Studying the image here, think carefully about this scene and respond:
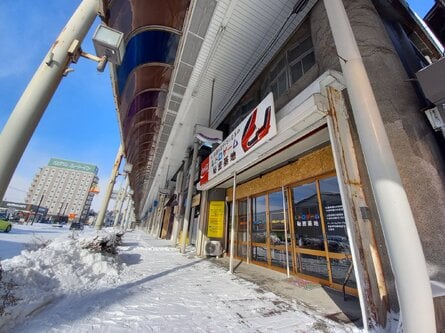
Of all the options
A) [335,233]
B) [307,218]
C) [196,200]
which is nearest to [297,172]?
[307,218]

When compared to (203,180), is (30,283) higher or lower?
lower

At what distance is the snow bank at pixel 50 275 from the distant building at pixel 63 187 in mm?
82678

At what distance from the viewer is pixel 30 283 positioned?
2506mm

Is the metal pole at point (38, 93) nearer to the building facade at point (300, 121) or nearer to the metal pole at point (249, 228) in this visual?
the building facade at point (300, 121)

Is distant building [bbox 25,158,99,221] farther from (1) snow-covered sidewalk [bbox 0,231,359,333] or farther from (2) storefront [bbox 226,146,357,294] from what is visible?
(1) snow-covered sidewalk [bbox 0,231,359,333]

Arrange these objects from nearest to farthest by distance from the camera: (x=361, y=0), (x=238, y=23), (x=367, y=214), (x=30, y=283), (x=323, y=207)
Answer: (x=367, y=214) < (x=30, y=283) < (x=361, y=0) < (x=323, y=207) < (x=238, y=23)

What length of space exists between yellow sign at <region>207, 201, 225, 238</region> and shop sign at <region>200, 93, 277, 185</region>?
196 cm

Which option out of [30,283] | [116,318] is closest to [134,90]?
[30,283]

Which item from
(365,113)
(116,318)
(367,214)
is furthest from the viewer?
(367,214)

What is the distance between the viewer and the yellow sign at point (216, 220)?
766 cm

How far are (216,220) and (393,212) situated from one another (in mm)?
6725

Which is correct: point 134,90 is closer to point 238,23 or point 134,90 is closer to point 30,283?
point 238,23

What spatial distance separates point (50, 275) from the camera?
9.62 feet

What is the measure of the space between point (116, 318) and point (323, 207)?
397 centimetres
